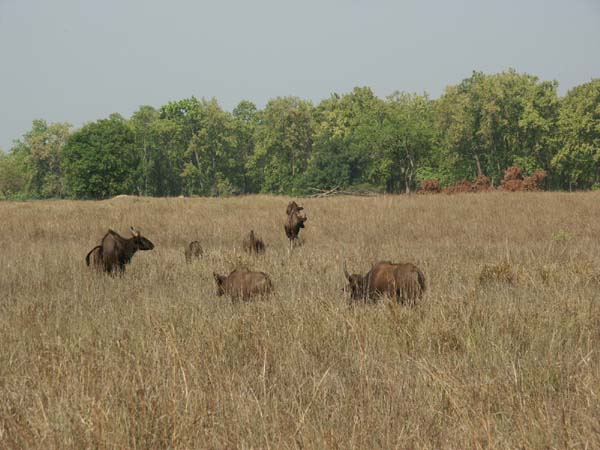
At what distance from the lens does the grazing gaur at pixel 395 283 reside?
6117 millimetres

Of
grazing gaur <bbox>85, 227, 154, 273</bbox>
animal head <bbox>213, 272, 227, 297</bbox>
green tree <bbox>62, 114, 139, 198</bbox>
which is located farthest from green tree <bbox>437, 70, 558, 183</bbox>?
animal head <bbox>213, 272, 227, 297</bbox>

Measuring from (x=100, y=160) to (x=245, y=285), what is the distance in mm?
66746

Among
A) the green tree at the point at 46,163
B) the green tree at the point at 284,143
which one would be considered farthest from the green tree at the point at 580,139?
the green tree at the point at 46,163

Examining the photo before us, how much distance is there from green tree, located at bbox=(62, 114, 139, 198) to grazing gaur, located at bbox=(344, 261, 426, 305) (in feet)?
220

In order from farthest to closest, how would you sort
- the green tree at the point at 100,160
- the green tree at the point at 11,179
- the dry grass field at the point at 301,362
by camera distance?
the green tree at the point at 11,179 < the green tree at the point at 100,160 < the dry grass field at the point at 301,362

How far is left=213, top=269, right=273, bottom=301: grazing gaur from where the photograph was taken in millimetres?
7098

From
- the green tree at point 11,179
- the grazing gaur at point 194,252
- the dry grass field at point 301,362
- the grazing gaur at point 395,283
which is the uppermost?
the green tree at point 11,179

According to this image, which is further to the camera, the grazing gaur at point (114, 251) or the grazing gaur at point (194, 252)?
the grazing gaur at point (194, 252)

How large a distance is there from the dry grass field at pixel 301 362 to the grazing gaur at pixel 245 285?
210 mm

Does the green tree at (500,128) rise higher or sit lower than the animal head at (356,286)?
higher

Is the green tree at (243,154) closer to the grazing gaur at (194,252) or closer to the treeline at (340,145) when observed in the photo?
the treeline at (340,145)

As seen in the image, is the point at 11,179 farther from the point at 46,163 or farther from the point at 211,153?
the point at 211,153

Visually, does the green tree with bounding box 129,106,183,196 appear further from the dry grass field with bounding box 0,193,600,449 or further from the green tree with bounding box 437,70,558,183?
the dry grass field with bounding box 0,193,600,449

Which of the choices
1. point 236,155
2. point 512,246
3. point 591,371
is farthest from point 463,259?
point 236,155
